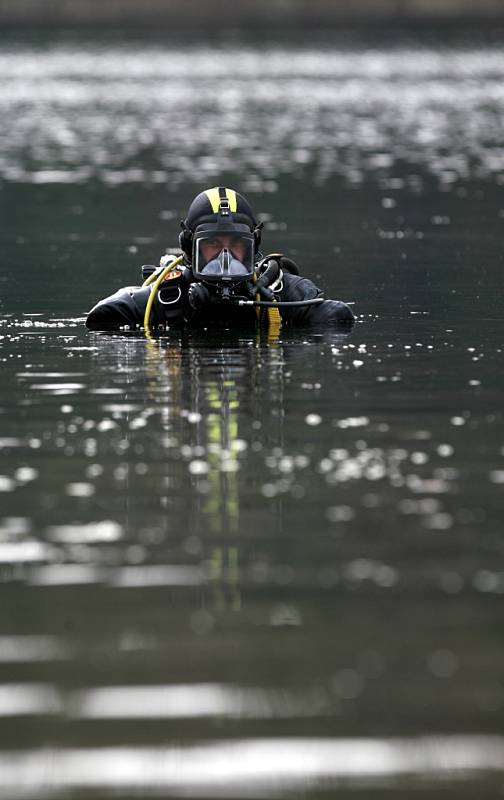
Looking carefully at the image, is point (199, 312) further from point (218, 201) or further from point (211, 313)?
point (218, 201)

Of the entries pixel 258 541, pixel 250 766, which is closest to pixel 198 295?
pixel 258 541

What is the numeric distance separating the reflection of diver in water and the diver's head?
0.63 metres

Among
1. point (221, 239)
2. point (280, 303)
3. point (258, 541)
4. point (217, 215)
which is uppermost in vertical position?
point (217, 215)

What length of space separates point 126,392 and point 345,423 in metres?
2.10

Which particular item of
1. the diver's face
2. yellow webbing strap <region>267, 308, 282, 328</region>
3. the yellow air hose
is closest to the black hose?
yellow webbing strap <region>267, 308, 282, 328</region>

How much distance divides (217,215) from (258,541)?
25.2 ft

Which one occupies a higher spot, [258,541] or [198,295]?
[198,295]

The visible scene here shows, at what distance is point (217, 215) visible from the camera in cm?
1658

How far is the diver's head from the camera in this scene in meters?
16.2

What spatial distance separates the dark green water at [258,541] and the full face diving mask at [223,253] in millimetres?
613

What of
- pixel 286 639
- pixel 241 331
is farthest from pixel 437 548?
pixel 241 331

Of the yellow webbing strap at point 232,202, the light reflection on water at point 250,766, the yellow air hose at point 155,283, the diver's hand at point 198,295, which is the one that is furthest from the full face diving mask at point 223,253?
the light reflection on water at point 250,766

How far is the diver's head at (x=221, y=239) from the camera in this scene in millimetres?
16219

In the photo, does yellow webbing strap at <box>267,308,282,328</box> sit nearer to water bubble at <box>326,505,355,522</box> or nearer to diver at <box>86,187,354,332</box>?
diver at <box>86,187,354,332</box>
